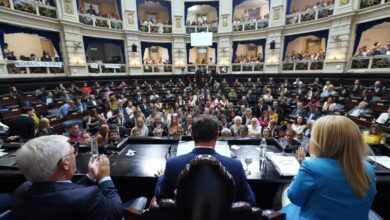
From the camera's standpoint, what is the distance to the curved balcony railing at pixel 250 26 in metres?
13.9

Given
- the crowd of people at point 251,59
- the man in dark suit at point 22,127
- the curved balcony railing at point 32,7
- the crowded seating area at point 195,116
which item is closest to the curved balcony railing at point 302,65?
the crowded seating area at point 195,116

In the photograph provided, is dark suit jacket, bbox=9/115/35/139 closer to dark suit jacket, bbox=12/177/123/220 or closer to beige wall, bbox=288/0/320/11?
dark suit jacket, bbox=12/177/123/220

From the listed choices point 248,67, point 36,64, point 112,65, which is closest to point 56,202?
point 36,64

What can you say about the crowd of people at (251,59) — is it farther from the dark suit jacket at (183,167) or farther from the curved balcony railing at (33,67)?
the dark suit jacket at (183,167)

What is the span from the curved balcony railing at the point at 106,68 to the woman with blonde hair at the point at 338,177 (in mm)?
13856

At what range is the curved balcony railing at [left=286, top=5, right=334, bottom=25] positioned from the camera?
10867 millimetres

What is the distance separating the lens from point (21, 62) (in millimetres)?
9117

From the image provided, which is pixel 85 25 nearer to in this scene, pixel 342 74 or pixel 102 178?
pixel 102 178

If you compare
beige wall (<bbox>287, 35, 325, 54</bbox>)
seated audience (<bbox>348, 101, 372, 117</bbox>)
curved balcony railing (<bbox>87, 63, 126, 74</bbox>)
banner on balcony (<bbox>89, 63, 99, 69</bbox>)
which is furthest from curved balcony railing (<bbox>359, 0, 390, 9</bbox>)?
banner on balcony (<bbox>89, 63, 99, 69</bbox>)

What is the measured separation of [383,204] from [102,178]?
9.11 feet

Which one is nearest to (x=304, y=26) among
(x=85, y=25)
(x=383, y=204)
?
(x=383, y=204)

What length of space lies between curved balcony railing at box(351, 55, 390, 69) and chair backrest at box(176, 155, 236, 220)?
458 inches

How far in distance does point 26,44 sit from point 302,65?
1880 cm

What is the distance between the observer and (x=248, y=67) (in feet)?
48.8
